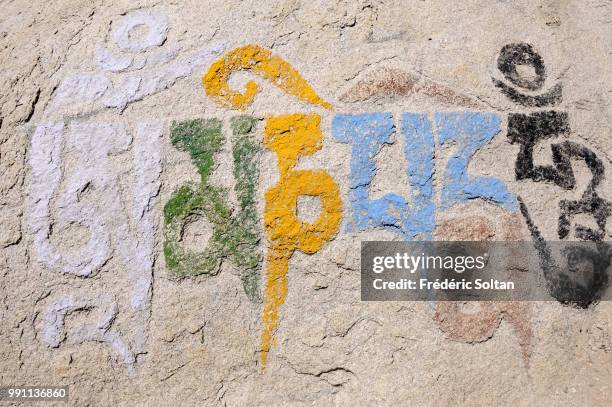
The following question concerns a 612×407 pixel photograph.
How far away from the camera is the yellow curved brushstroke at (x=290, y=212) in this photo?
54.8 inches

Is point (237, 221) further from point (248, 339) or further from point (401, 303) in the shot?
point (401, 303)

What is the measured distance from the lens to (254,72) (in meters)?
1.54

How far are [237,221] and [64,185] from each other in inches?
19.3

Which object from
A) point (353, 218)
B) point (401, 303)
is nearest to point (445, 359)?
point (401, 303)

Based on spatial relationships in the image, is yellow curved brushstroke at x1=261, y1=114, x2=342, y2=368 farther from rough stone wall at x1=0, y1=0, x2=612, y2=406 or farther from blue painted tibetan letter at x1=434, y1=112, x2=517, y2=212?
blue painted tibetan letter at x1=434, y1=112, x2=517, y2=212

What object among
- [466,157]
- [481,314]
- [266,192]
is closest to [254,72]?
[266,192]

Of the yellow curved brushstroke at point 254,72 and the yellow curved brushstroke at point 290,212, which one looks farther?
the yellow curved brushstroke at point 254,72

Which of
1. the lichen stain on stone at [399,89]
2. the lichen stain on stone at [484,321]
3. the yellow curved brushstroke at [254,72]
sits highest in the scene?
the yellow curved brushstroke at [254,72]

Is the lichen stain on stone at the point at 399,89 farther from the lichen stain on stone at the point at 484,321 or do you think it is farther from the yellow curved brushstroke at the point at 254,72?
the lichen stain on stone at the point at 484,321

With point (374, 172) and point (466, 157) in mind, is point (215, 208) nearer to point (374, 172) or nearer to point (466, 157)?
point (374, 172)

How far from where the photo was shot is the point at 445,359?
133 cm

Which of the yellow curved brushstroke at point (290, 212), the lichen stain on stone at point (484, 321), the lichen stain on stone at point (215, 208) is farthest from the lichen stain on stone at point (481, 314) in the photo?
the lichen stain on stone at point (215, 208)

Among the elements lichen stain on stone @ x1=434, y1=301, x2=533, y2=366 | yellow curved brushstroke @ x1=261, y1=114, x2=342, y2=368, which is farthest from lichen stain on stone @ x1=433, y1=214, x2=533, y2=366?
yellow curved brushstroke @ x1=261, y1=114, x2=342, y2=368

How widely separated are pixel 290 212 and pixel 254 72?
0.41 meters
